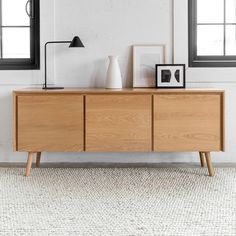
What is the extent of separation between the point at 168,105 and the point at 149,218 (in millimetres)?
1187

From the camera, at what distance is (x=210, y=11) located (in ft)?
13.8

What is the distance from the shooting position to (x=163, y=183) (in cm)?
347

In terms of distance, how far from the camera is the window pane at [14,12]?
13.8ft

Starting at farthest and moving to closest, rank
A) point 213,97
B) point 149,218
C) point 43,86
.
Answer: point 43,86
point 213,97
point 149,218

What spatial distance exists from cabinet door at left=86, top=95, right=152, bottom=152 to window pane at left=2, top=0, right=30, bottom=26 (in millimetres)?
1082

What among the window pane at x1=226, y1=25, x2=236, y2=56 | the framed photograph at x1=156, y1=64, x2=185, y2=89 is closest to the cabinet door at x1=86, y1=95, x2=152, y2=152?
the framed photograph at x1=156, y1=64, x2=185, y2=89

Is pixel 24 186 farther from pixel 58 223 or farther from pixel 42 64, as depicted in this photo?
pixel 42 64

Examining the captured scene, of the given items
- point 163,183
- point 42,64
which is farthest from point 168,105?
point 42,64

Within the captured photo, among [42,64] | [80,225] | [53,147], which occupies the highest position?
[42,64]

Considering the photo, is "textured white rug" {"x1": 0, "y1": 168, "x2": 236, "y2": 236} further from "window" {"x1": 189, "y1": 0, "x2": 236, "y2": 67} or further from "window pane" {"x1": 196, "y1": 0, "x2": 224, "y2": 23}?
"window pane" {"x1": 196, "y1": 0, "x2": 224, "y2": 23}

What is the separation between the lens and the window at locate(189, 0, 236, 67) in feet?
13.7

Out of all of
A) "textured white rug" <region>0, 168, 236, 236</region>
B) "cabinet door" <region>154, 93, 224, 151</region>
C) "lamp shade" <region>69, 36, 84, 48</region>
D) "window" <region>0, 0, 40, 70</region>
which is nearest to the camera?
"textured white rug" <region>0, 168, 236, 236</region>

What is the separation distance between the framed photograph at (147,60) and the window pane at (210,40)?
358 mm

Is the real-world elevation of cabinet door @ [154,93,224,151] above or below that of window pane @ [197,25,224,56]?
below
